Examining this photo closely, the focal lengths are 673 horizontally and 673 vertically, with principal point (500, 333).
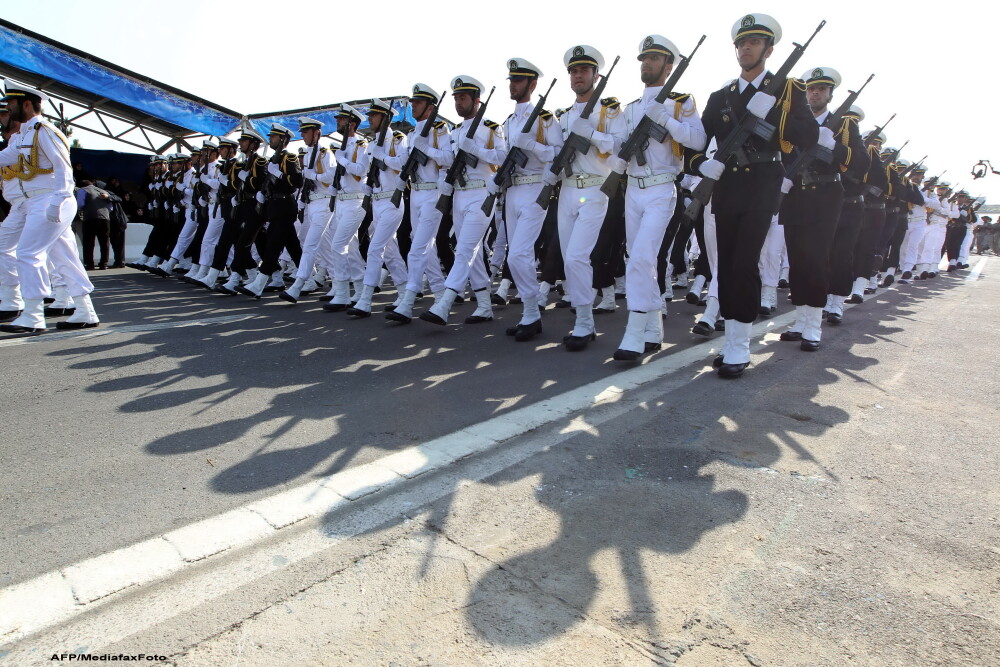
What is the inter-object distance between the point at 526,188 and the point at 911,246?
40.6ft

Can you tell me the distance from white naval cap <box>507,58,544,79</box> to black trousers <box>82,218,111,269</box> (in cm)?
1078

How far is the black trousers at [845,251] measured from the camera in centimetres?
710

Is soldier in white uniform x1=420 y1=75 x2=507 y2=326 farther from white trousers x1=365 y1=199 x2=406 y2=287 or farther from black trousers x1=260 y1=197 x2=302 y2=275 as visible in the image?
black trousers x1=260 y1=197 x2=302 y2=275

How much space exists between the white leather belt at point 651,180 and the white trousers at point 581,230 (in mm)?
345

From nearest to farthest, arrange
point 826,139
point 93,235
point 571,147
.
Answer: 1. point 571,147
2. point 826,139
3. point 93,235

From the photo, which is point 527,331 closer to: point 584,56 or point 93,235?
point 584,56

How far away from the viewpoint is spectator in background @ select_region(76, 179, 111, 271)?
13203 millimetres

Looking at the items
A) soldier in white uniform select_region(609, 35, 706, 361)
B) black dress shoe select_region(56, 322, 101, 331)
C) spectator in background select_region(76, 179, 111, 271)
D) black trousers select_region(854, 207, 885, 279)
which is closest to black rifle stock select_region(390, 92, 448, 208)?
soldier in white uniform select_region(609, 35, 706, 361)

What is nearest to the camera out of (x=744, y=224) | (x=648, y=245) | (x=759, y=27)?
(x=759, y=27)

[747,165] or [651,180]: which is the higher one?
[747,165]

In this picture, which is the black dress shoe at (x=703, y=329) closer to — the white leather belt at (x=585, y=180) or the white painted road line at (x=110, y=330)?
the white leather belt at (x=585, y=180)

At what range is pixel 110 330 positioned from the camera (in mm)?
6277

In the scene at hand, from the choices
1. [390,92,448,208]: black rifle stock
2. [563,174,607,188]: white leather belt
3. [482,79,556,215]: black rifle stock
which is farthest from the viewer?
[390,92,448,208]: black rifle stock

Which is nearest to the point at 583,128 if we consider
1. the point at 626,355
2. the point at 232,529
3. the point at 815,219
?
the point at 626,355
